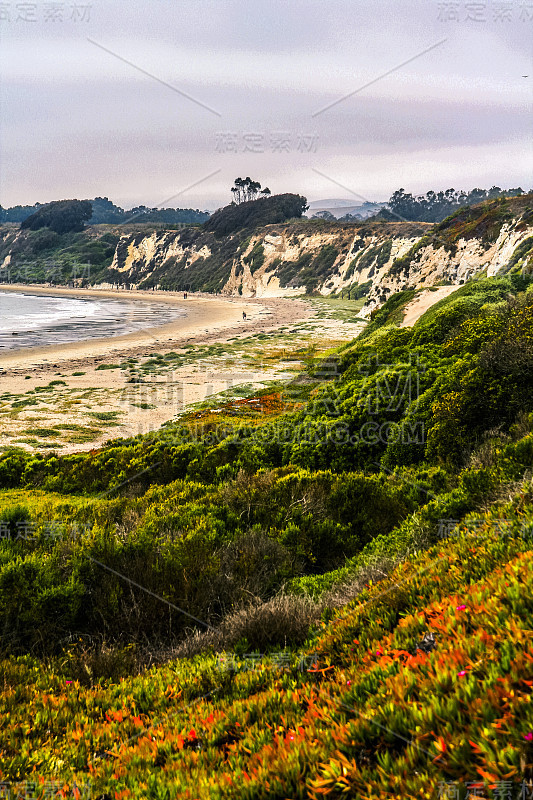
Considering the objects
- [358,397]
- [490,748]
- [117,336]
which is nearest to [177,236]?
[117,336]

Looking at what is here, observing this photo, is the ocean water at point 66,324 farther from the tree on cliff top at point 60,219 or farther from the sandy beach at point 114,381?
the tree on cliff top at point 60,219

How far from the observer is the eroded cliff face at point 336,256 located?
4153 centimetres

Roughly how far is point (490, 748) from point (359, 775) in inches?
22.1

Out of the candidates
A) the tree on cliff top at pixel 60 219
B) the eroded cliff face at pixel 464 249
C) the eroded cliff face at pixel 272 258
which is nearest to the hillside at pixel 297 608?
the eroded cliff face at pixel 464 249

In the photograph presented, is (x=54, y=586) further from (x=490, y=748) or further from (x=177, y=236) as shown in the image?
(x=177, y=236)

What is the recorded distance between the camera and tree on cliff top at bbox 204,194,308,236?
436 feet

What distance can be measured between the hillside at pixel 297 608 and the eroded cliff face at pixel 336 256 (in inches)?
609

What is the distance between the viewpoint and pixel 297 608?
4289mm

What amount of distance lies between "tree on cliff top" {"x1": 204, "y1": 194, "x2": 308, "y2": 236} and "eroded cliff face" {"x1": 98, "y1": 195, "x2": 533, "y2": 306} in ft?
15.6

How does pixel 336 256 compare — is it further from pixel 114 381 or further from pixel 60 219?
pixel 60 219

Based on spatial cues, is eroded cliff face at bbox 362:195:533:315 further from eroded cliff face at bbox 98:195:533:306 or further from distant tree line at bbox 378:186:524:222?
distant tree line at bbox 378:186:524:222

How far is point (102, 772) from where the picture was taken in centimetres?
273

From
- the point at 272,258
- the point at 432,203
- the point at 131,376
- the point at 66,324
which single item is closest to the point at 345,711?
the point at 131,376

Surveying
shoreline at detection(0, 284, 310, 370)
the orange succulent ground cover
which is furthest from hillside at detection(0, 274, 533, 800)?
shoreline at detection(0, 284, 310, 370)
